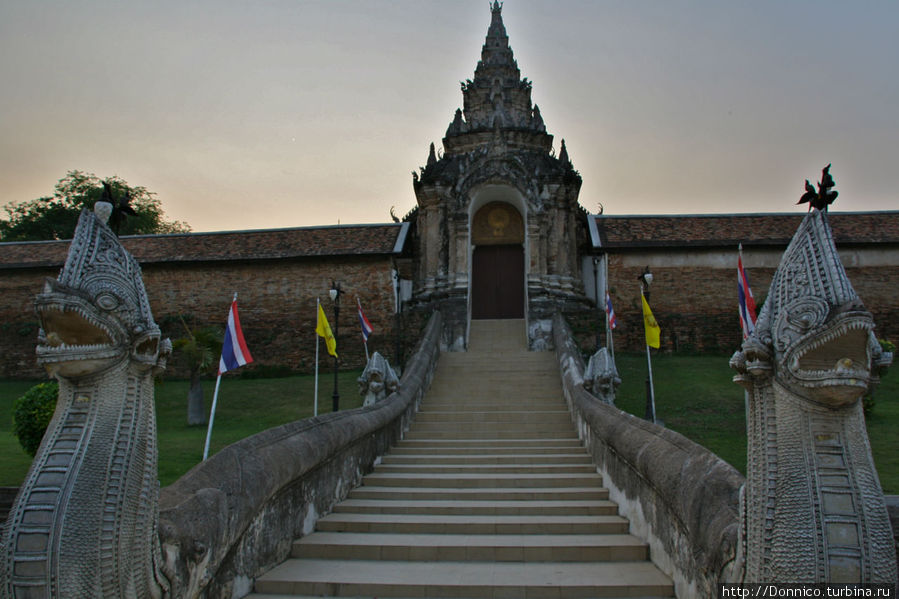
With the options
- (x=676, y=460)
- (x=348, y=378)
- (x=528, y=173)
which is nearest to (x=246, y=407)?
(x=348, y=378)

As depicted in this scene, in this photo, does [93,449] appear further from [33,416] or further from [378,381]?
[33,416]

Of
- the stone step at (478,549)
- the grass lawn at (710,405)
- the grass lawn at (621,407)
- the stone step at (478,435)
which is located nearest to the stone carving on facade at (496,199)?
the grass lawn at (710,405)

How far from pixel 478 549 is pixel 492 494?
1774mm

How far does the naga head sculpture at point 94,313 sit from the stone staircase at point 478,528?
99.8 inches

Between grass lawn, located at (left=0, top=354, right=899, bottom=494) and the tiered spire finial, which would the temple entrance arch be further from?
grass lawn, located at (left=0, top=354, right=899, bottom=494)

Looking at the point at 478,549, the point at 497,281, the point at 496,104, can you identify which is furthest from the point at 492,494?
the point at 496,104

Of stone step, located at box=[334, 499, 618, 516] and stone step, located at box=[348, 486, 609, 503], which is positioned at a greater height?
stone step, located at box=[348, 486, 609, 503]

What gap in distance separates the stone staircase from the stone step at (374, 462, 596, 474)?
0.01 m

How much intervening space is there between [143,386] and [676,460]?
3680 mm

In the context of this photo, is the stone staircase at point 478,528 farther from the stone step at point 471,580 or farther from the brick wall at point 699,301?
the brick wall at point 699,301

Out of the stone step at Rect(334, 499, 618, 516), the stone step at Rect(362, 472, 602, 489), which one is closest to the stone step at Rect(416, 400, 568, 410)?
the stone step at Rect(362, 472, 602, 489)

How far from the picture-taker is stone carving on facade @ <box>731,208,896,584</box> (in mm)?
2990

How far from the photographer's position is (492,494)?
25.6 feet

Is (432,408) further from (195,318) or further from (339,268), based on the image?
(195,318)
